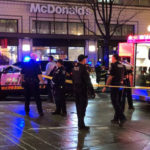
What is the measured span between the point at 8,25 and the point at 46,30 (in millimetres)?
3190

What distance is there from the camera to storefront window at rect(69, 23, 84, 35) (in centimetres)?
2736

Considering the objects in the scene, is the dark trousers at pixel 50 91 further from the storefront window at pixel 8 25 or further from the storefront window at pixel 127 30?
the storefront window at pixel 127 30

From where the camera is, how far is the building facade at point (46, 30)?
2531 centimetres

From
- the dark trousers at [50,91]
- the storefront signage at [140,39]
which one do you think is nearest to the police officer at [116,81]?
the storefront signage at [140,39]

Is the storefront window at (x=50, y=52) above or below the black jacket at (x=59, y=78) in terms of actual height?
above

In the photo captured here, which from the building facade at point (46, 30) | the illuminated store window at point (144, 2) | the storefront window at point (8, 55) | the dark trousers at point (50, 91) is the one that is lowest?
the dark trousers at point (50, 91)

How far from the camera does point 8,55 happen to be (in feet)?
84.5

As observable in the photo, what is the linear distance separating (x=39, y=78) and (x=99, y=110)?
2494 millimetres

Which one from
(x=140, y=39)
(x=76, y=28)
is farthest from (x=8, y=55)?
(x=140, y=39)

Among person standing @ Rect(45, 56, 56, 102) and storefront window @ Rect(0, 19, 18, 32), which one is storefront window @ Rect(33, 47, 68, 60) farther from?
person standing @ Rect(45, 56, 56, 102)

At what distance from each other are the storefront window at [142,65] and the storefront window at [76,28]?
16668 millimetres

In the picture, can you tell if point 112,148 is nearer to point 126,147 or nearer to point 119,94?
point 126,147

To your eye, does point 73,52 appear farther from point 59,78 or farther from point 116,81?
point 116,81

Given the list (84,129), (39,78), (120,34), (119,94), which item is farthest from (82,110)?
(120,34)
